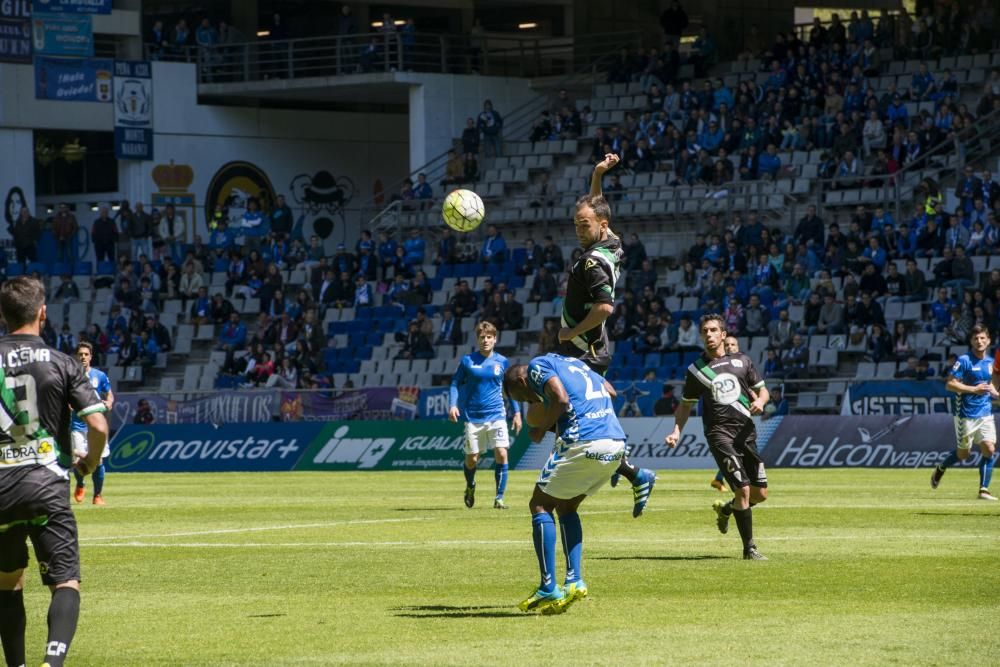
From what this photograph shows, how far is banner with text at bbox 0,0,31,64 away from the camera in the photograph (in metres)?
48.3

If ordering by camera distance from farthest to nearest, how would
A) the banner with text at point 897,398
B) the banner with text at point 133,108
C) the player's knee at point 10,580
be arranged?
the banner with text at point 133,108, the banner with text at point 897,398, the player's knee at point 10,580

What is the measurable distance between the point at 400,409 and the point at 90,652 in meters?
26.3

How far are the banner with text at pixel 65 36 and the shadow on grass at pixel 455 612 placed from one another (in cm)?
4085

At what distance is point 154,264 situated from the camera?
49.0 m

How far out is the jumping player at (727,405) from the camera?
51.5 ft

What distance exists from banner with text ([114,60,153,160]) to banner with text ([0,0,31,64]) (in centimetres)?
456

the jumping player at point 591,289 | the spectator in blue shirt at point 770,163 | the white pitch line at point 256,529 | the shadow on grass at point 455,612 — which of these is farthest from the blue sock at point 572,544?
the spectator in blue shirt at point 770,163

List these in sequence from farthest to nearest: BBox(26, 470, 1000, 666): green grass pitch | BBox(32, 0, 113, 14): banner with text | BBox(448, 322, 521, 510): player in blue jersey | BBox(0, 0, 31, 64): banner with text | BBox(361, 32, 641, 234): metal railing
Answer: BBox(361, 32, 641, 234): metal railing → BBox(32, 0, 113, 14): banner with text → BBox(0, 0, 31, 64): banner with text → BBox(448, 322, 521, 510): player in blue jersey → BBox(26, 470, 1000, 666): green grass pitch

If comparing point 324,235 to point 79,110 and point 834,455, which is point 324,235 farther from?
point 834,455

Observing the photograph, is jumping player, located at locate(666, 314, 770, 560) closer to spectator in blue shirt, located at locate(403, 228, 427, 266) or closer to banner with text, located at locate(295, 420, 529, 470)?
banner with text, located at locate(295, 420, 529, 470)

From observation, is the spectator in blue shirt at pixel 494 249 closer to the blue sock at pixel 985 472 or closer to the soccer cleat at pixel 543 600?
the blue sock at pixel 985 472

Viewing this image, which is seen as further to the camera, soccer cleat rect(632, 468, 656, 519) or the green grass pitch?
soccer cleat rect(632, 468, 656, 519)

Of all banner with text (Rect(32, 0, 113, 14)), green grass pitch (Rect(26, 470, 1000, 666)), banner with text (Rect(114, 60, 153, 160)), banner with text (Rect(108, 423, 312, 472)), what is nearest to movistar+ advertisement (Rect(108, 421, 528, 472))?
banner with text (Rect(108, 423, 312, 472))

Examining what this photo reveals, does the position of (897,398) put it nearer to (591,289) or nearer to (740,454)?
(740,454)
